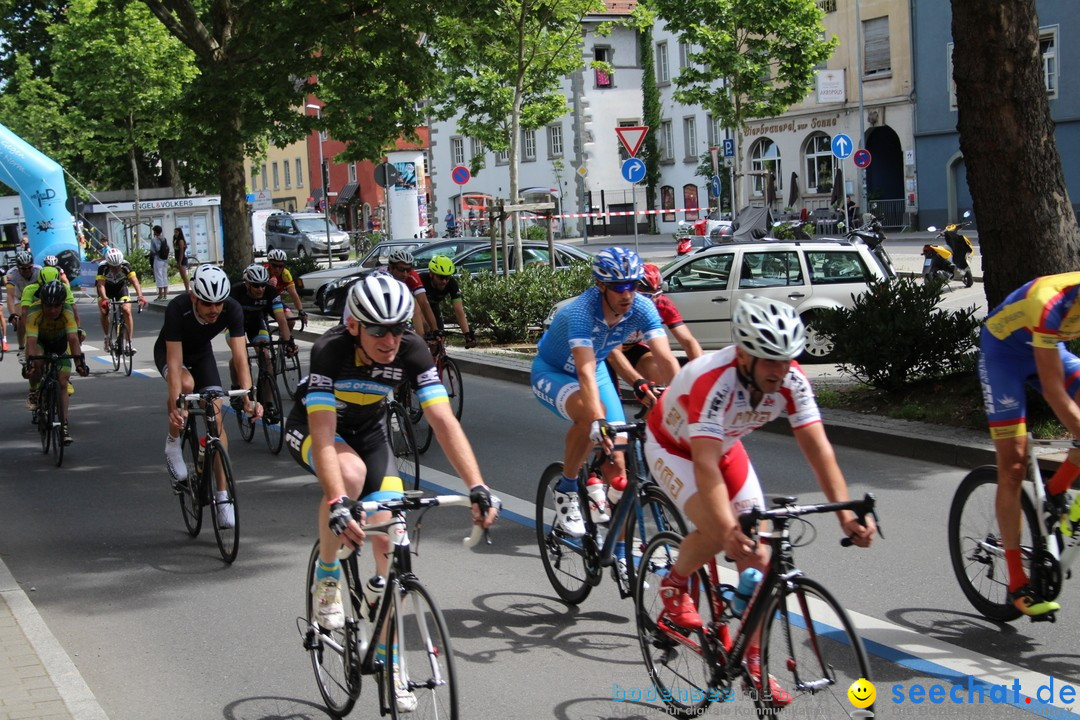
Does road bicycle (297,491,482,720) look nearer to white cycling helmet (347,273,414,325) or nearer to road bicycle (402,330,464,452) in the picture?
white cycling helmet (347,273,414,325)

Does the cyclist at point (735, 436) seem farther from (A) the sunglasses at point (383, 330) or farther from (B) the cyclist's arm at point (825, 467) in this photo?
(A) the sunglasses at point (383, 330)

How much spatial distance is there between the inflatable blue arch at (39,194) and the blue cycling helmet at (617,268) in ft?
80.6

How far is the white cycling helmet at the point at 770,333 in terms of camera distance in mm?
4121

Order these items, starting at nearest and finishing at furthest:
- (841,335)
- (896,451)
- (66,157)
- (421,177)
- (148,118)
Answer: (896,451)
(841,335)
(148,118)
(66,157)
(421,177)

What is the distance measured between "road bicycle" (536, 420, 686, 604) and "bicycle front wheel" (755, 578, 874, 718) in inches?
46.7

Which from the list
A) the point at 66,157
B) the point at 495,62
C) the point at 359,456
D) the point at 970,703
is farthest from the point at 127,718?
the point at 66,157

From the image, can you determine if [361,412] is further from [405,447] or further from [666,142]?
[666,142]

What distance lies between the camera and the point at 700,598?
4582 mm

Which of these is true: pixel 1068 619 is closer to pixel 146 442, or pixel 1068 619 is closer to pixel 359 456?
pixel 359 456

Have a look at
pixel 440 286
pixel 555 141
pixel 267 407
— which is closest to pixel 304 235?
pixel 555 141

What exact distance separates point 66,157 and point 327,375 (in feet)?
169

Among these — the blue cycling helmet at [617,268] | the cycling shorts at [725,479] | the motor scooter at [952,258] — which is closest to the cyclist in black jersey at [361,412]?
the cycling shorts at [725,479]

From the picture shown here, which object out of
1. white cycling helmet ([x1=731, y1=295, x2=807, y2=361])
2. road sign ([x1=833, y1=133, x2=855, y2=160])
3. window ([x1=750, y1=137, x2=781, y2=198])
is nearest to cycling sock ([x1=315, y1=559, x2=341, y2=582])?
white cycling helmet ([x1=731, y1=295, x2=807, y2=361])

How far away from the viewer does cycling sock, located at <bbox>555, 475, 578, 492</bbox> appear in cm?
626
